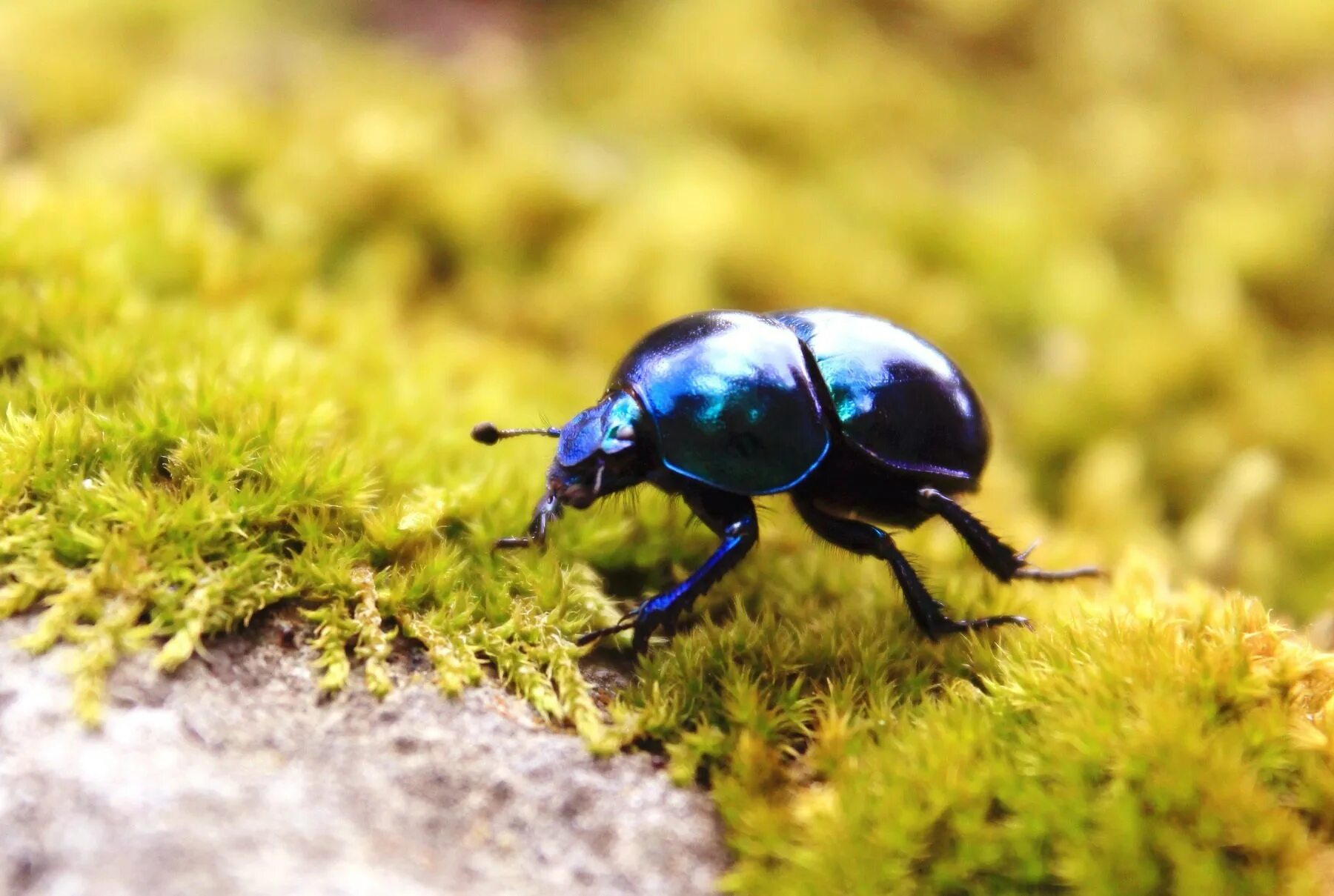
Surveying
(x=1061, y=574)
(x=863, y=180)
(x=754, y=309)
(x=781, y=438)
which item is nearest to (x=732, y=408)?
(x=781, y=438)

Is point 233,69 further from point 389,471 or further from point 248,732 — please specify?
point 248,732

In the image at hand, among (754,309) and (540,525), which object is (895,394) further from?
(754,309)

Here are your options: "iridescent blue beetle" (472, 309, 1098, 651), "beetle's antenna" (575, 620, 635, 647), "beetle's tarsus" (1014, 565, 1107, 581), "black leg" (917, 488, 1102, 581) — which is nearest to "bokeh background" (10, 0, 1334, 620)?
"beetle's tarsus" (1014, 565, 1107, 581)

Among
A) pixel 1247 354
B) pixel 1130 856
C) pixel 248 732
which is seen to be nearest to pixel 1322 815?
pixel 1130 856

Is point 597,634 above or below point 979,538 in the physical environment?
below

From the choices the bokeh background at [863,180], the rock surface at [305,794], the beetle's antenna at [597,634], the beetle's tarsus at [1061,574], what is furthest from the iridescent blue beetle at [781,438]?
the bokeh background at [863,180]

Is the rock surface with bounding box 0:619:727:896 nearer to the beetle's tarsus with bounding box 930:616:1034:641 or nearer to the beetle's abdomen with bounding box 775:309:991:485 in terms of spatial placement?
the beetle's tarsus with bounding box 930:616:1034:641

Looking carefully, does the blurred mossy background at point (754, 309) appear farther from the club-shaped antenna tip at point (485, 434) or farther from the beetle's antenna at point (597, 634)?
the club-shaped antenna tip at point (485, 434)

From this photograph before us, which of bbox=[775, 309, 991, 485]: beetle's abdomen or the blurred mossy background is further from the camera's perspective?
bbox=[775, 309, 991, 485]: beetle's abdomen
